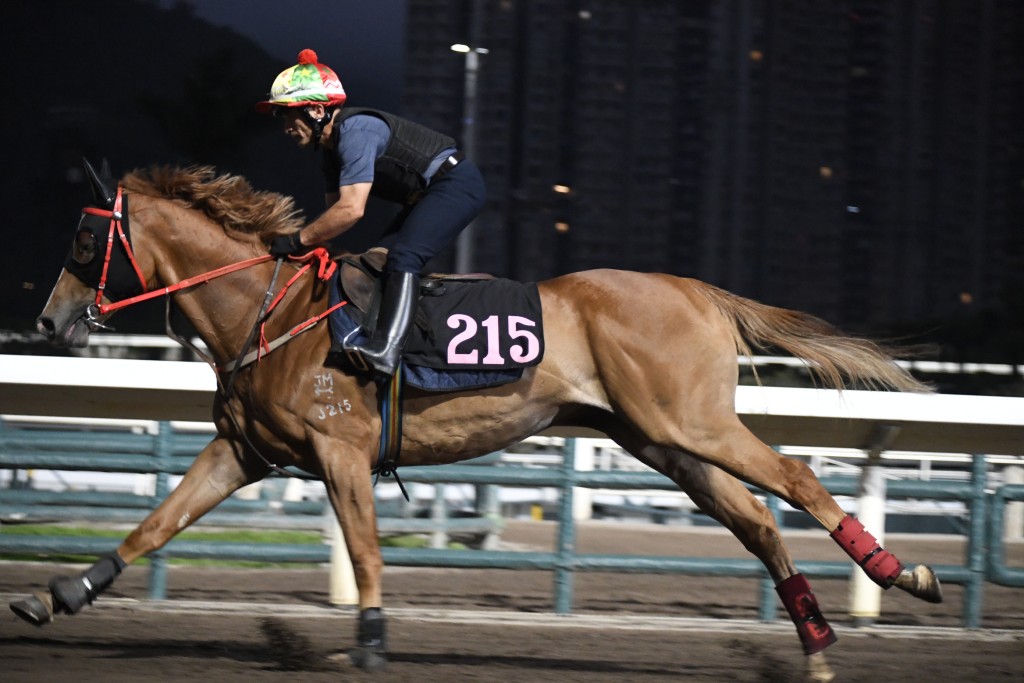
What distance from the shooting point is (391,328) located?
3.87 meters

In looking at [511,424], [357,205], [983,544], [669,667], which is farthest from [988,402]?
[357,205]

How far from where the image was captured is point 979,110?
16.7m

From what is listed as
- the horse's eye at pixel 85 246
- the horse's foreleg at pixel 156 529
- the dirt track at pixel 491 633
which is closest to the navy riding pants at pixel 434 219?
the horse's foreleg at pixel 156 529

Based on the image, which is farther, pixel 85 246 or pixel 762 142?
pixel 762 142

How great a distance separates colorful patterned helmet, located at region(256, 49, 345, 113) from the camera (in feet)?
13.1

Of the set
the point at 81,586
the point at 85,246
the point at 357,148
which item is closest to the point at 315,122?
the point at 357,148

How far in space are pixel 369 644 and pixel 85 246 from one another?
1.71 metres

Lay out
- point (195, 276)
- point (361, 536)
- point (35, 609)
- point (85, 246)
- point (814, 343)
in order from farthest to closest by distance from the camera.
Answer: point (814, 343) < point (195, 276) < point (85, 246) < point (361, 536) < point (35, 609)

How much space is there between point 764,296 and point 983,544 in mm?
10302

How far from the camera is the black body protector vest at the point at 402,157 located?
161 inches

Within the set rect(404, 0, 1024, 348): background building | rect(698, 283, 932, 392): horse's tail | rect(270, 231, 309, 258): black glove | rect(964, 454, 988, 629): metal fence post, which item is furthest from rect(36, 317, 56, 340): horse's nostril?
rect(404, 0, 1024, 348): background building

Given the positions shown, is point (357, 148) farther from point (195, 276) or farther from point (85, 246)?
point (85, 246)

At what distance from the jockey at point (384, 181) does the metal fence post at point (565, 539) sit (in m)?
1.59

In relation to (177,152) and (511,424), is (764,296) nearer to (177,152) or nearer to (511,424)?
(177,152)
